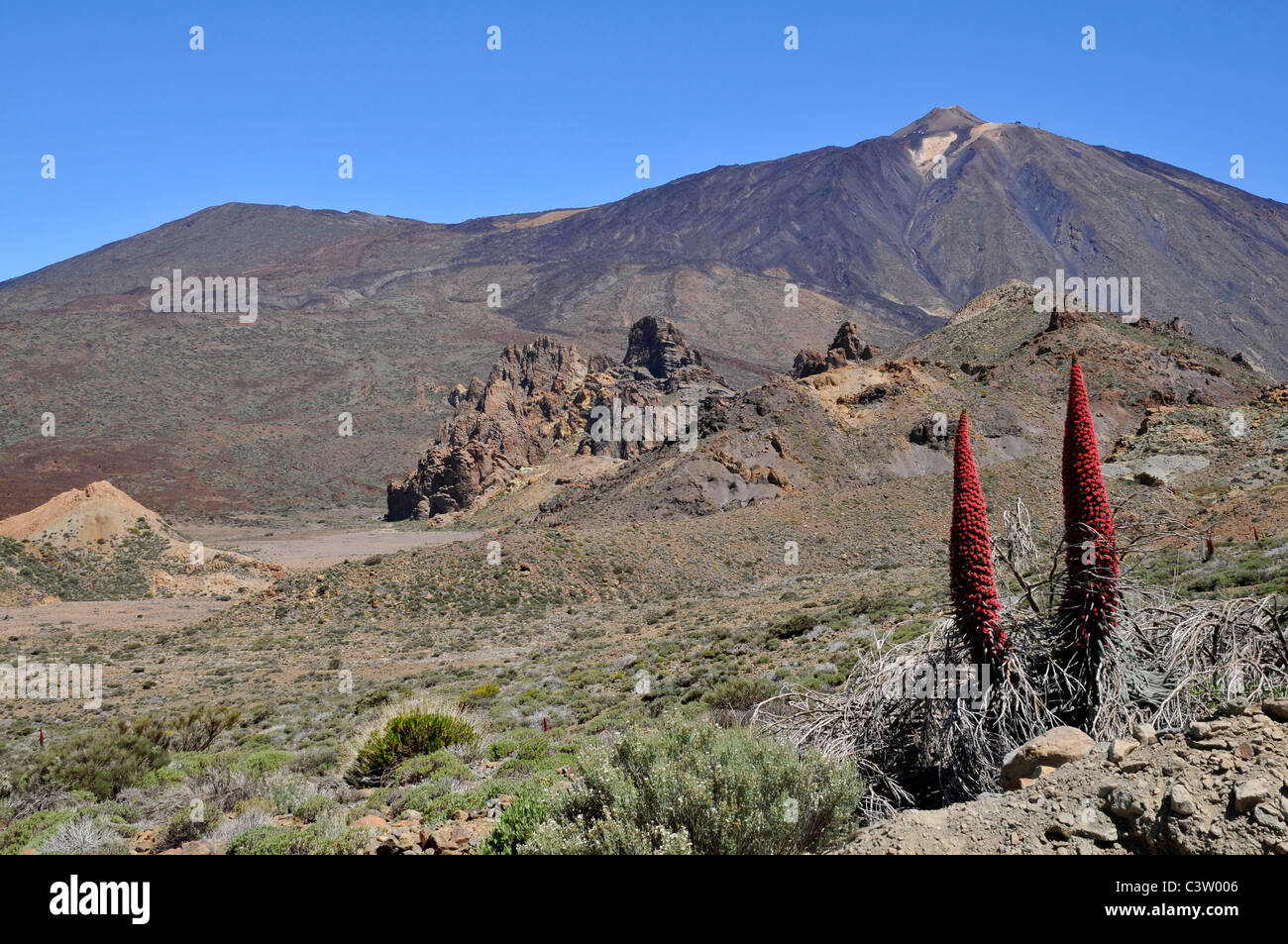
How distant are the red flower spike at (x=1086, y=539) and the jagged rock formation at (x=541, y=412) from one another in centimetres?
4593

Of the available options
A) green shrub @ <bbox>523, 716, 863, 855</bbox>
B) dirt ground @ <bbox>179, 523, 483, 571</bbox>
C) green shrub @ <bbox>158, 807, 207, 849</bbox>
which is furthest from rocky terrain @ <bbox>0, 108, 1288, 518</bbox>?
green shrub @ <bbox>158, 807, 207, 849</bbox>

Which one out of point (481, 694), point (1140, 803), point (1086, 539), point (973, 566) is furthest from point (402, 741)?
point (1140, 803)

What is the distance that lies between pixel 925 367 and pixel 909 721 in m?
37.3

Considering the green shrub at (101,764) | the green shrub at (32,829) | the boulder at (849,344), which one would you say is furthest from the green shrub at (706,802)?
the boulder at (849,344)

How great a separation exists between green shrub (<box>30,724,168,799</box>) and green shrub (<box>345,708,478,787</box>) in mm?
2377

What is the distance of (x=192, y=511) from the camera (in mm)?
62312

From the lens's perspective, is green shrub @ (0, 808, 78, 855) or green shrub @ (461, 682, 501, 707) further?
green shrub @ (461, 682, 501, 707)

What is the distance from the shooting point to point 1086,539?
3.88 meters

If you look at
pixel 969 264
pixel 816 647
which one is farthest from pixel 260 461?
pixel 969 264

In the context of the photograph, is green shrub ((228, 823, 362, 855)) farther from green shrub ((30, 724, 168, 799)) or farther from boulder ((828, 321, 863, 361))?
boulder ((828, 321, 863, 361))

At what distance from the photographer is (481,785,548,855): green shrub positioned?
4191 mm

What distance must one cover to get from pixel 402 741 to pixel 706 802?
5.39 m

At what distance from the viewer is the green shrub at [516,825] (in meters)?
4.19

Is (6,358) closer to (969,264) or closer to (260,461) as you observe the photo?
(260,461)
